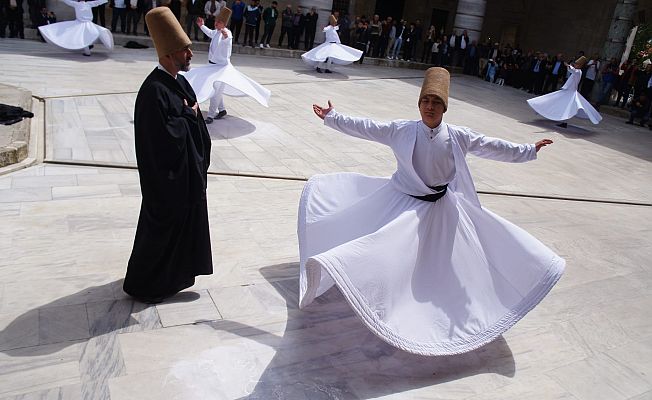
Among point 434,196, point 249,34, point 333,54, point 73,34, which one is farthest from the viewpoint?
point 249,34

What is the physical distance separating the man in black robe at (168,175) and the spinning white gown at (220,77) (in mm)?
5095

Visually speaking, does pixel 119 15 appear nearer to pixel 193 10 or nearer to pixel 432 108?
pixel 193 10

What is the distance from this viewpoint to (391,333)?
3.30 metres

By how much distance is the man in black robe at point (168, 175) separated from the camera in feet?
11.5

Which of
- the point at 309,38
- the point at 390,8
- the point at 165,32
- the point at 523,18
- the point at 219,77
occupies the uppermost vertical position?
the point at 523,18

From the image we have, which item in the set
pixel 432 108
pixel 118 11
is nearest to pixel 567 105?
pixel 432 108

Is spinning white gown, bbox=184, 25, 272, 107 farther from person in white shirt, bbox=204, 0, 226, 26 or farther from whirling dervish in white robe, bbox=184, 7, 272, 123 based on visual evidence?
person in white shirt, bbox=204, 0, 226, 26

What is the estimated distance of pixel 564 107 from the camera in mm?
13664

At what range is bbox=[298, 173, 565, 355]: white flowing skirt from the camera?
3.31m

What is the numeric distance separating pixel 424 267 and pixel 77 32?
1328cm

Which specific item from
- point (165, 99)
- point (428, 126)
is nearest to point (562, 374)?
point (428, 126)

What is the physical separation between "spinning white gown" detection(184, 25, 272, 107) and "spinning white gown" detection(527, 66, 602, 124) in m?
7.92

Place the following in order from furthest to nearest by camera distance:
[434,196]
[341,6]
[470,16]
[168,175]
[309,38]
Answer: [341,6]
[470,16]
[309,38]
[434,196]
[168,175]

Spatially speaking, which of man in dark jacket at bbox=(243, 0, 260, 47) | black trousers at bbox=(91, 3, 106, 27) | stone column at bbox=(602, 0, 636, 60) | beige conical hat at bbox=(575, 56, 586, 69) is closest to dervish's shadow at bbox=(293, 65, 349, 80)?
man in dark jacket at bbox=(243, 0, 260, 47)
